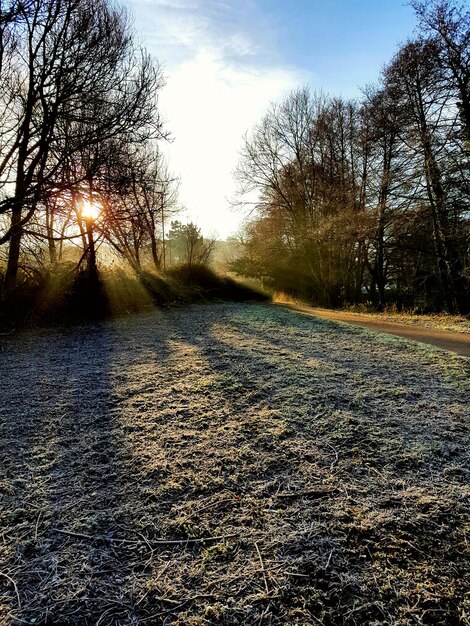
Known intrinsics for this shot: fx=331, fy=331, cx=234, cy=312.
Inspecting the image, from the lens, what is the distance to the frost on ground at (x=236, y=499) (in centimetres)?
115

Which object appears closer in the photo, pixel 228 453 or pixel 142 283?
pixel 228 453

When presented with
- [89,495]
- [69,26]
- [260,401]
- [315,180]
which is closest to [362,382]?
[260,401]

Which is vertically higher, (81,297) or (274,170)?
(274,170)

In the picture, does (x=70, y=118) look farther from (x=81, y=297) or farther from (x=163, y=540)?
(x=163, y=540)

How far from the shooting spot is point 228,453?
2096 millimetres

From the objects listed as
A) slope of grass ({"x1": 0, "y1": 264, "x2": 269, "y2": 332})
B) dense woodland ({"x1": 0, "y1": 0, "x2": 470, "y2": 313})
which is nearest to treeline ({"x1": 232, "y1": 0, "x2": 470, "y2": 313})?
dense woodland ({"x1": 0, "y1": 0, "x2": 470, "y2": 313})

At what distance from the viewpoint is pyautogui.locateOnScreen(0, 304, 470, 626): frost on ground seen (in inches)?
→ 45.1

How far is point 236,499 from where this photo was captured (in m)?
1.67

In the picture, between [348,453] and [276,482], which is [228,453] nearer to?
[276,482]

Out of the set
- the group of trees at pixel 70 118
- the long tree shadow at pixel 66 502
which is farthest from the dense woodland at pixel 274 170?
the long tree shadow at pixel 66 502

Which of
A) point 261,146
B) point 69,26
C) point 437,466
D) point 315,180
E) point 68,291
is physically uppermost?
point 261,146

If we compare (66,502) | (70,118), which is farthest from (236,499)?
(70,118)

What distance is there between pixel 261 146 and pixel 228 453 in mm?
21575

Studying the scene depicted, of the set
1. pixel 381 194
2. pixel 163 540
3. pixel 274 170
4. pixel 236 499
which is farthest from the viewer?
pixel 274 170
